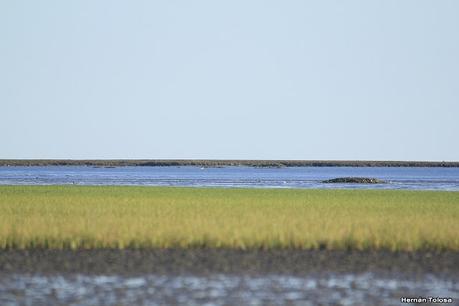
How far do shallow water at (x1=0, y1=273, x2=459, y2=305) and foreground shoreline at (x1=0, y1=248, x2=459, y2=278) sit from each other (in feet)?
2.52

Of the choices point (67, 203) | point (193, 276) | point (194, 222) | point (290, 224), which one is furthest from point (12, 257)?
point (67, 203)

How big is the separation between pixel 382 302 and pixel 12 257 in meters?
10.1

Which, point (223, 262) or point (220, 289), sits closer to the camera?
point (220, 289)

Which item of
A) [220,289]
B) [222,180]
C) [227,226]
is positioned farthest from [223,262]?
[222,180]

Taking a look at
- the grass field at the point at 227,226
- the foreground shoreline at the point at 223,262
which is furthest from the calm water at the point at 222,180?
the foreground shoreline at the point at 223,262

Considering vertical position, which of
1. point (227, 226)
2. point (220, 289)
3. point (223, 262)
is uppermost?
point (227, 226)

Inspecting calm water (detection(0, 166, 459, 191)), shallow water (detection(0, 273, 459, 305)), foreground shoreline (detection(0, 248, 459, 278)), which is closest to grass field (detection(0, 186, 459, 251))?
foreground shoreline (detection(0, 248, 459, 278))

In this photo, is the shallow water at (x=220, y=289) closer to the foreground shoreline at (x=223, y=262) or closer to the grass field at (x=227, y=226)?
the foreground shoreline at (x=223, y=262)

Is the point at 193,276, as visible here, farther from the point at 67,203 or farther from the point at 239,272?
the point at 67,203

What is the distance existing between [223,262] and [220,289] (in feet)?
12.2

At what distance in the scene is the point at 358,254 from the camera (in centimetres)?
2222

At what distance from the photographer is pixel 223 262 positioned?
2059 cm

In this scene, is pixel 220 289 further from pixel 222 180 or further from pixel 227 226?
pixel 222 180

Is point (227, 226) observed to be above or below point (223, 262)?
above
